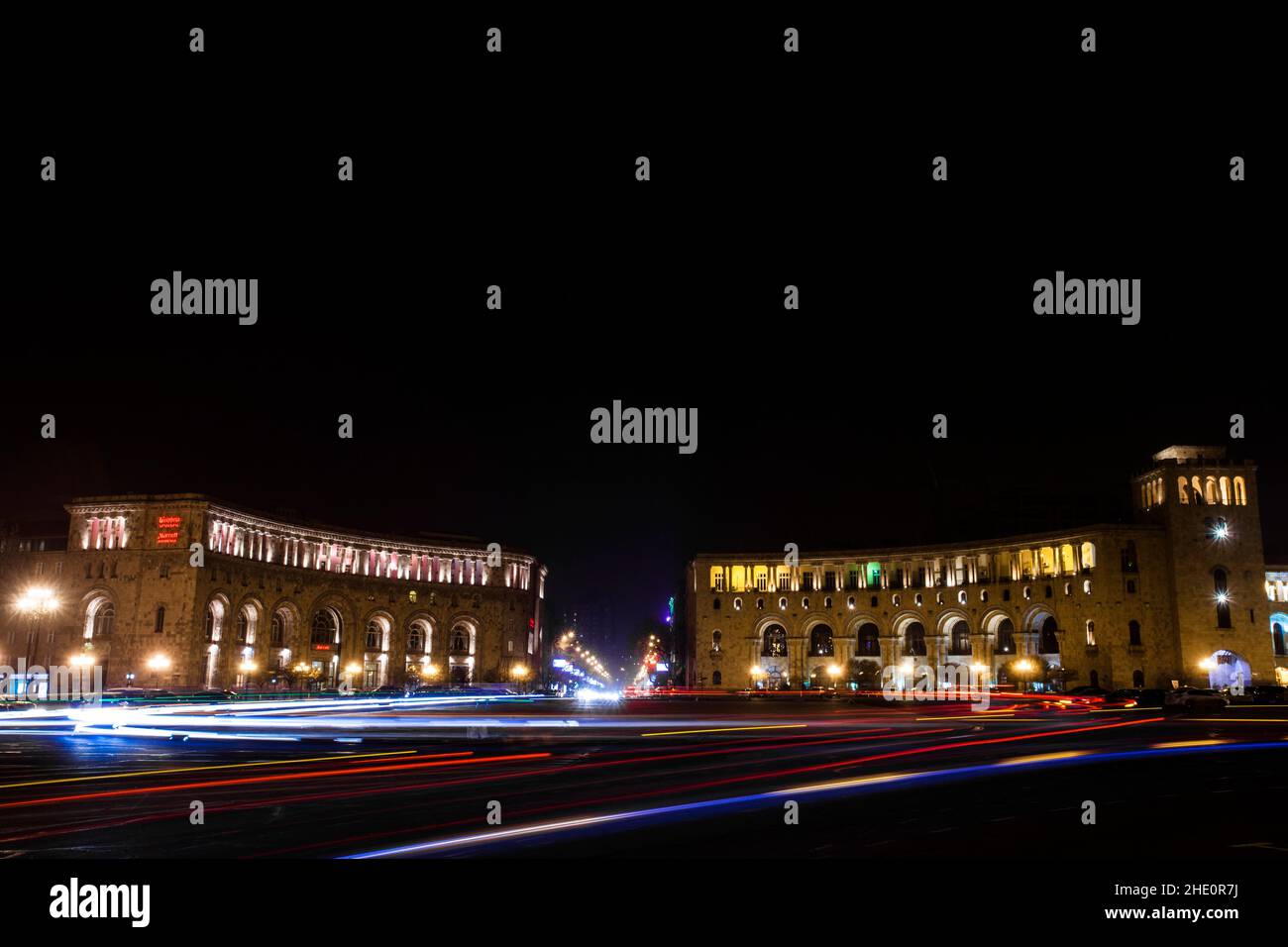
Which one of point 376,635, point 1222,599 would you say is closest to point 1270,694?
point 1222,599

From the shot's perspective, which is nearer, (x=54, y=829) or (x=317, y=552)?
(x=54, y=829)

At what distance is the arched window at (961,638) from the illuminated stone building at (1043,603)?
91 millimetres

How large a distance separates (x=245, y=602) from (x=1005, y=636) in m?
62.2

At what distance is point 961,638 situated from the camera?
268 ft

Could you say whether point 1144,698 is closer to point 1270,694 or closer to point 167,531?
point 1270,694

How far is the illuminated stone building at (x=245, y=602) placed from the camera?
67.8 m

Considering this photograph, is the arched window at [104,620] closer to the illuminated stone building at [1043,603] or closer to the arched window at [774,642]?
the illuminated stone building at [1043,603]

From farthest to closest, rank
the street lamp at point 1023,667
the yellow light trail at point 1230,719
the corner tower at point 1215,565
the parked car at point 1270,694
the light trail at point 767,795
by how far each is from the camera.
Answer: the street lamp at point 1023,667
the corner tower at point 1215,565
the parked car at point 1270,694
the yellow light trail at point 1230,719
the light trail at point 767,795

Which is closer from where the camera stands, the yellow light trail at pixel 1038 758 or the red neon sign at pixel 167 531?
the yellow light trail at pixel 1038 758

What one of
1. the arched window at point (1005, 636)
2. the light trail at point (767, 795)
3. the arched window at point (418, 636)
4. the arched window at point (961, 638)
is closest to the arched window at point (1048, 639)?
the arched window at point (1005, 636)
